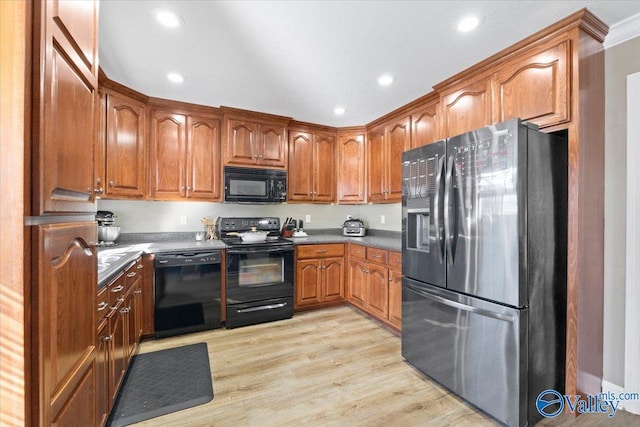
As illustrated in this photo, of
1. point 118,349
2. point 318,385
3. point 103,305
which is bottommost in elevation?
point 318,385

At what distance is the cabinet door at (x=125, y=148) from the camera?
2.68m

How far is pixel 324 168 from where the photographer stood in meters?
3.99

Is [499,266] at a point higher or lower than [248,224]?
lower

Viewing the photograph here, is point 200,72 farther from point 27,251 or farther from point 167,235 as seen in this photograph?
point 27,251

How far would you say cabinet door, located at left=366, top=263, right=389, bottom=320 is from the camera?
301cm

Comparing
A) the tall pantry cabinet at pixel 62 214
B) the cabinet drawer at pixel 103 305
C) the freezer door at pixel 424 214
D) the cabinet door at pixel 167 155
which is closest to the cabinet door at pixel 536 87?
the freezer door at pixel 424 214

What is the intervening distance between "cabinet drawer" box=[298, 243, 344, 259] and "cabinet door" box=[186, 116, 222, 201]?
1.20m

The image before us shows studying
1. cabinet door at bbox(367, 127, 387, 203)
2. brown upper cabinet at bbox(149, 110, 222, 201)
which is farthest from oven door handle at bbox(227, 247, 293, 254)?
cabinet door at bbox(367, 127, 387, 203)

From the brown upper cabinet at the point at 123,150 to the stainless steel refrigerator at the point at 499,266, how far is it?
113 inches

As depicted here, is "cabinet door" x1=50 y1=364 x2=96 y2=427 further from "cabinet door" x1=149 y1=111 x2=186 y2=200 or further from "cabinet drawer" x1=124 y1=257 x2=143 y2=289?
"cabinet door" x1=149 y1=111 x2=186 y2=200

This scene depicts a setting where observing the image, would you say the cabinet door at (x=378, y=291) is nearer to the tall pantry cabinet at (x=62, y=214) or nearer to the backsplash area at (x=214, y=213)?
the backsplash area at (x=214, y=213)

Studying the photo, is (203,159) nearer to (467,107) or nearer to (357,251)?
(357,251)

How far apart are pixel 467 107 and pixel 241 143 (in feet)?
8.00

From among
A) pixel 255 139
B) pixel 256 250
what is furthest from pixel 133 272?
pixel 255 139
